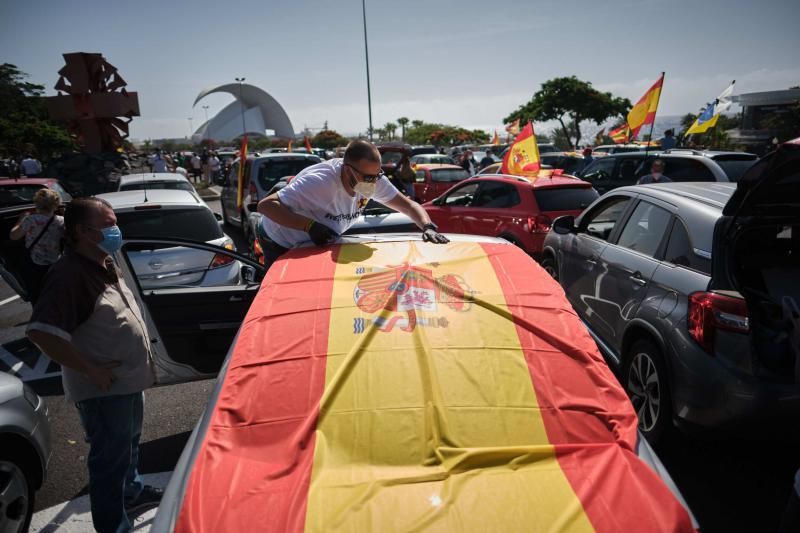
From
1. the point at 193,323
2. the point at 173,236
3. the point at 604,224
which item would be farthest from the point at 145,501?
the point at 604,224

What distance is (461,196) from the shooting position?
898 centimetres

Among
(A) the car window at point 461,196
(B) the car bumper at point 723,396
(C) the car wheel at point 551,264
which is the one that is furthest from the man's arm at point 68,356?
(A) the car window at point 461,196

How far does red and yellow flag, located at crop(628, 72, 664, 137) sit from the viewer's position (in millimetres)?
12685

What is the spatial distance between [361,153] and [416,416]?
1899mm

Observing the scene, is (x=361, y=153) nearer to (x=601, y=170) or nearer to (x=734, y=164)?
(x=734, y=164)

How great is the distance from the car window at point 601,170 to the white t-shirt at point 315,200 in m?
10.1

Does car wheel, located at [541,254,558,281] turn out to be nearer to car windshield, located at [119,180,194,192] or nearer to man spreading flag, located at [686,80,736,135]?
car windshield, located at [119,180,194,192]

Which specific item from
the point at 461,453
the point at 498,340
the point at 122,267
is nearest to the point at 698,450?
the point at 498,340

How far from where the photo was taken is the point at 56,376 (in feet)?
16.5

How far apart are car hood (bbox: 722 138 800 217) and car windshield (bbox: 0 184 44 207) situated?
10.6 meters

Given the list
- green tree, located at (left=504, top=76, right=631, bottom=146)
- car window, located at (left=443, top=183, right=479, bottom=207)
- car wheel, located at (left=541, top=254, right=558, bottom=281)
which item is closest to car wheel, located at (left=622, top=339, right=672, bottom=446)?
car wheel, located at (left=541, top=254, right=558, bottom=281)

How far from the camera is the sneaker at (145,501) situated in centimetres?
299

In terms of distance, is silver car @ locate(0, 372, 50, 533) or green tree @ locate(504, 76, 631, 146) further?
green tree @ locate(504, 76, 631, 146)

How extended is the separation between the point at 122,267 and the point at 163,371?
76 cm
